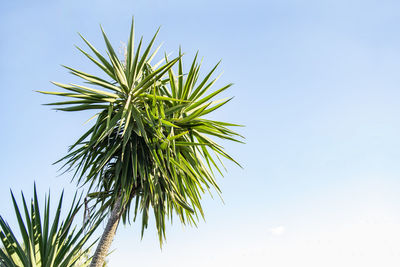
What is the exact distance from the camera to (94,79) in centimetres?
417

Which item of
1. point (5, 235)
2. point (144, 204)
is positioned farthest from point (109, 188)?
point (5, 235)

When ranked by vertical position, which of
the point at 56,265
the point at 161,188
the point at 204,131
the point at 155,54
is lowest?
the point at 56,265

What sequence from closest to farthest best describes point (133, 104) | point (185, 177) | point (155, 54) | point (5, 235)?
1. point (5, 235)
2. point (133, 104)
3. point (185, 177)
4. point (155, 54)

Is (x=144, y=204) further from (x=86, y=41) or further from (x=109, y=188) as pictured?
(x=86, y=41)

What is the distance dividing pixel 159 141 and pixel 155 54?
5.33 ft

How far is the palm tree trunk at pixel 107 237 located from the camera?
153 inches

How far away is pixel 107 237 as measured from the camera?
4016mm

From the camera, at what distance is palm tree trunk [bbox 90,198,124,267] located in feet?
12.7

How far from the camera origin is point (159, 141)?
4.26 m

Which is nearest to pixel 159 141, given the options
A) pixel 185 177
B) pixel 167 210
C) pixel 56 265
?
pixel 185 177

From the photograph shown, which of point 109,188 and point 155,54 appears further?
point 155,54

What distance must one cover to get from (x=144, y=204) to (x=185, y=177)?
0.69m

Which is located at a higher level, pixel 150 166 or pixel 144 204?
pixel 150 166

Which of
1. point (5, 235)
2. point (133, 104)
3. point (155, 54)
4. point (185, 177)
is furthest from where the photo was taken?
point (155, 54)
